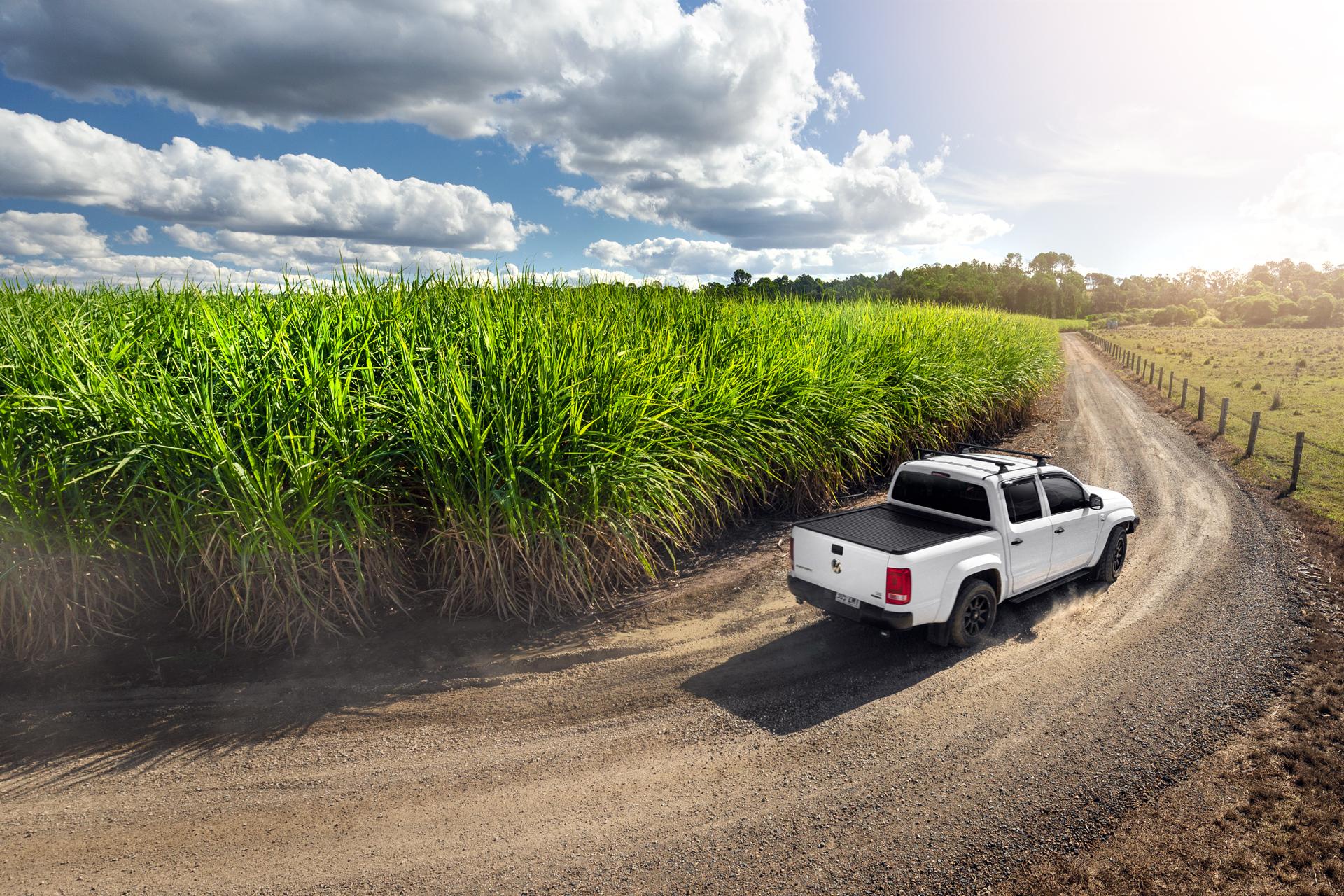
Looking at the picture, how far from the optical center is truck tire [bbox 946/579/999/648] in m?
6.34

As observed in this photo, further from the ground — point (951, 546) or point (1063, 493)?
point (1063, 493)

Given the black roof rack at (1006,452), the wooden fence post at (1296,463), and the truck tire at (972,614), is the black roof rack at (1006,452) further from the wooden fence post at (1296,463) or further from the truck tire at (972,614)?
the wooden fence post at (1296,463)

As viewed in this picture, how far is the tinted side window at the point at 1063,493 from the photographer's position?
7.30 meters

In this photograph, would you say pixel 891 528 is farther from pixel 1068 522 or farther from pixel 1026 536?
pixel 1068 522

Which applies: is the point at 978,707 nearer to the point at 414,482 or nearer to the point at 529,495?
the point at 529,495

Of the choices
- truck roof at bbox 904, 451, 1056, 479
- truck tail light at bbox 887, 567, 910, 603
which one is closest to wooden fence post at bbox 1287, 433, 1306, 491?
truck roof at bbox 904, 451, 1056, 479

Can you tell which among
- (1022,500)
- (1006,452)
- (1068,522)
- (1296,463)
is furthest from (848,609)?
(1296,463)

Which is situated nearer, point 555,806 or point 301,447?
point 555,806

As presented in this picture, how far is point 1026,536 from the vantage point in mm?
6836

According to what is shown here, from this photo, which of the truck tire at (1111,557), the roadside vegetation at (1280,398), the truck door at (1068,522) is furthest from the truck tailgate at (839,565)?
the roadside vegetation at (1280,398)

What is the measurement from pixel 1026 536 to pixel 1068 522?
0.91 metres

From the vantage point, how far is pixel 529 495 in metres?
6.87

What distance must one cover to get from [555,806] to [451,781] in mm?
813

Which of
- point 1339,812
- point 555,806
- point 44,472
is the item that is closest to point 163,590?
point 44,472
